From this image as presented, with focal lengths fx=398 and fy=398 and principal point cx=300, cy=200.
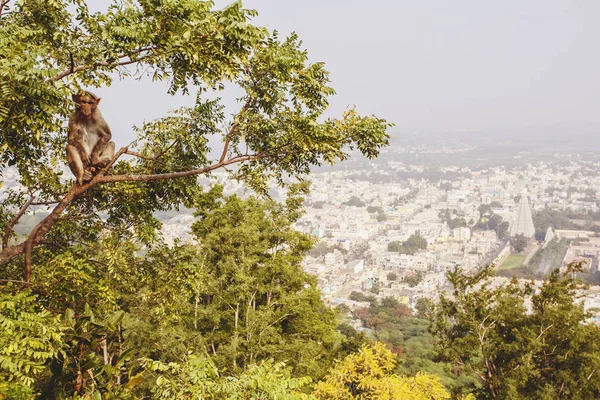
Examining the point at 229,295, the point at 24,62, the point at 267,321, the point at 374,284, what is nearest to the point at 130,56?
the point at 24,62

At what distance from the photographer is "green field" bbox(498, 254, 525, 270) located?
42750 mm

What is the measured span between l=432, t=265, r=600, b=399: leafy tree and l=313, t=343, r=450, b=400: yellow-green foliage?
227 centimetres

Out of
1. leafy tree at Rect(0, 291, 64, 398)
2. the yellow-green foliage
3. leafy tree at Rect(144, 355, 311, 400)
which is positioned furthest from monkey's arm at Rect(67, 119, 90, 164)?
the yellow-green foliage

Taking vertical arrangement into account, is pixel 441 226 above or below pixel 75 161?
below

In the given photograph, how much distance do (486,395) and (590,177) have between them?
346 feet

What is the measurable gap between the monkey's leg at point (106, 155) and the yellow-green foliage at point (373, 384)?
18.1 feet

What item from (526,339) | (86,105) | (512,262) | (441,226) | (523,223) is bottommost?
(512,262)

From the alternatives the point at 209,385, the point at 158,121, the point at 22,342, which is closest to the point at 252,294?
the point at 158,121

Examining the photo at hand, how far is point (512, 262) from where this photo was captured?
147 feet

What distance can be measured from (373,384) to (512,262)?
4438cm

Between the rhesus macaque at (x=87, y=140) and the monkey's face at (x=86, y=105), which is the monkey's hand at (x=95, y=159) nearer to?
the rhesus macaque at (x=87, y=140)

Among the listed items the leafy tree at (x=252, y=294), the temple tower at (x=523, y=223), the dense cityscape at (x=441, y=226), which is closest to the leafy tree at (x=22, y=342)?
the leafy tree at (x=252, y=294)

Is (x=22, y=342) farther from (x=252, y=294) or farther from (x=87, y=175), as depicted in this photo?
(x=252, y=294)

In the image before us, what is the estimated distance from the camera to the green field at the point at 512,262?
42.8m
